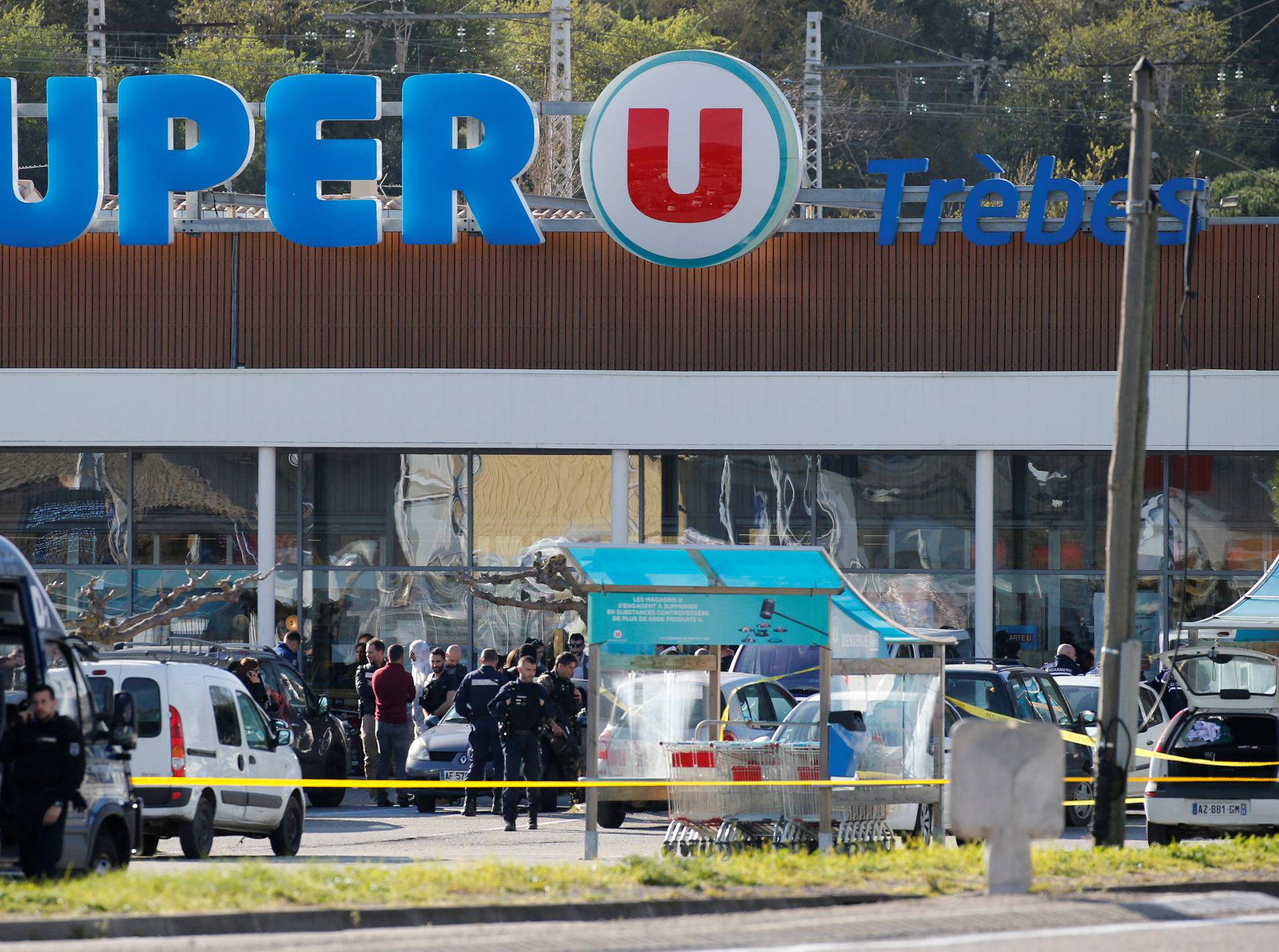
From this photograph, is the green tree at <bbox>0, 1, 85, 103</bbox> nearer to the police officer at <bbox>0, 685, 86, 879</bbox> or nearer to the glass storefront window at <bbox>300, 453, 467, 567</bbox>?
the glass storefront window at <bbox>300, 453, 467, 567</bbox>

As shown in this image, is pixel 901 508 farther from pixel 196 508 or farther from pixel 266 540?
pixel 196 508

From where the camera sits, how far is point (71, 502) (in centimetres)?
3008

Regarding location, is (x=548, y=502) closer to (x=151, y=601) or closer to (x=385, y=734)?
(x=151, y=601)

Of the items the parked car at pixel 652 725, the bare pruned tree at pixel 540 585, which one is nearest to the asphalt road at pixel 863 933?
the parked car at pixel 652 725

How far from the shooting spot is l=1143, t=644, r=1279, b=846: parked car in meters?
16.5

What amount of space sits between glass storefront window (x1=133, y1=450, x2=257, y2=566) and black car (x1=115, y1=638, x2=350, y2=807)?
732 centimetres

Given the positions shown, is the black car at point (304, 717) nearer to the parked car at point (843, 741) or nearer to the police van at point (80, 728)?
the parked car at point (843, 741)

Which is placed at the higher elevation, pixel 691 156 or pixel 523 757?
pixel 691 156

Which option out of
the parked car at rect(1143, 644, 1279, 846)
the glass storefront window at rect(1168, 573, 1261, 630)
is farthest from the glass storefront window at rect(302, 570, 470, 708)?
the parked car at rect(1143, 644, 1279, 846)

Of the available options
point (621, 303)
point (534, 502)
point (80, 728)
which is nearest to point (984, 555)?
point (621, 303)

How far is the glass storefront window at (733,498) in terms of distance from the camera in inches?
1176

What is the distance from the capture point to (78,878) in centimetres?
1116

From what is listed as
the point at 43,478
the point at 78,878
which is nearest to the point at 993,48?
the point at 43,478

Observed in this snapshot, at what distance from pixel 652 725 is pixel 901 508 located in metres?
13.9
